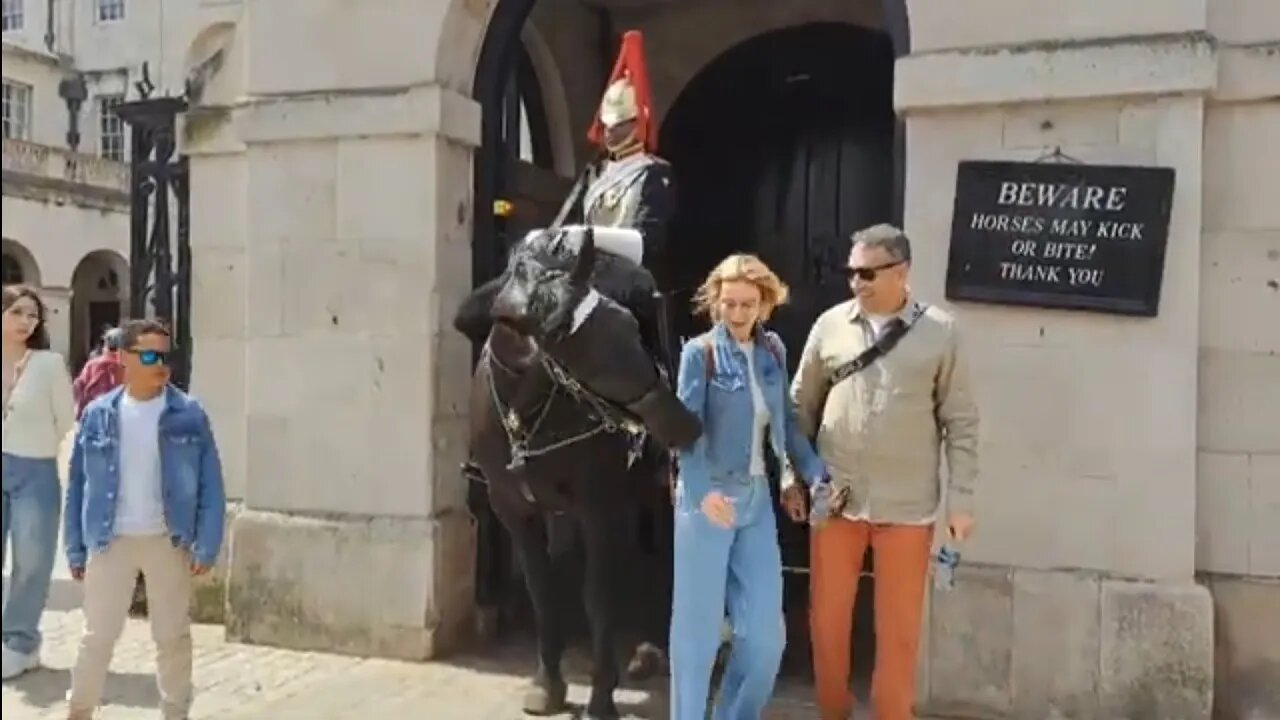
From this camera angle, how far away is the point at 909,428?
4.08 m

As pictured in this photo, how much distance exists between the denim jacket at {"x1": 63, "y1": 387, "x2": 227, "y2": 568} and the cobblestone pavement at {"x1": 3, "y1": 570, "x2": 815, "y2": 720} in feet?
2.97

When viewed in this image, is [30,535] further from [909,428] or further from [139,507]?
[909,428]

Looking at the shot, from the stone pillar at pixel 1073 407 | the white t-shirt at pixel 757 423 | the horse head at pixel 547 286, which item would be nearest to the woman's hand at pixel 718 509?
the white t-shirt at pixel 757 423

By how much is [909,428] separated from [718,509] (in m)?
0.68

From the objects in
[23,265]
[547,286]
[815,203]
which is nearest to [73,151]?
[23,265]

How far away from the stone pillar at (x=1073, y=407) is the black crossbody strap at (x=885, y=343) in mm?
989

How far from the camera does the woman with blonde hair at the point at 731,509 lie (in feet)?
13.1

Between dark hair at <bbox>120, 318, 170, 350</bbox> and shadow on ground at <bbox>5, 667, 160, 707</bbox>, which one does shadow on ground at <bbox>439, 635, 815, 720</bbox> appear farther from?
dark hair at <bbox>120, 318, 170, 350</bbox>

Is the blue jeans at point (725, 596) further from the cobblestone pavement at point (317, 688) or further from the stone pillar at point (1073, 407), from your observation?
the stone pillar at point (1073, 407)

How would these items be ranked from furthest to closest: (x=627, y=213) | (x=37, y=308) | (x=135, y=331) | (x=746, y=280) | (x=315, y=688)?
(x=37, y=308), (x=315, y=688), (x=627, y=213), (x=135, y=331), (x=746, y=280)

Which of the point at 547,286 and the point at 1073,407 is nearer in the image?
→ the point at 547,286

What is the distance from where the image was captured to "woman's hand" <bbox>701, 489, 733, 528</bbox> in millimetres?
3924

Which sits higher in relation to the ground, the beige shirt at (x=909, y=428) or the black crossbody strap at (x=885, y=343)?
the black crossbody strap at (x=885, y=343)

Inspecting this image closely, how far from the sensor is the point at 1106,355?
4871 mm
